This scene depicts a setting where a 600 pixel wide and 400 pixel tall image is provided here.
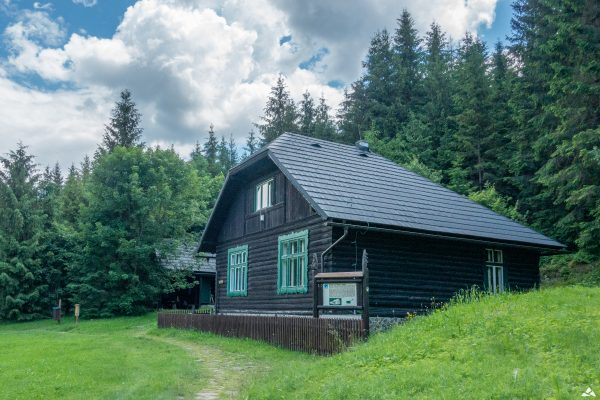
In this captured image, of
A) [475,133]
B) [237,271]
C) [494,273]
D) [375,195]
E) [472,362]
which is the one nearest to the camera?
[472,362]

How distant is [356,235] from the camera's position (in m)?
16.9

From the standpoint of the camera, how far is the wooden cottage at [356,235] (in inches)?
666

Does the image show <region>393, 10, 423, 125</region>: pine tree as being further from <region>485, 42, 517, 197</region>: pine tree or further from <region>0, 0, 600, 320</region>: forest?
<region>485, 42, 517, 197</region>: pine tree

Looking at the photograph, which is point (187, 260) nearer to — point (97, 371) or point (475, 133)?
point (475, 133)

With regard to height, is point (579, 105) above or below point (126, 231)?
above

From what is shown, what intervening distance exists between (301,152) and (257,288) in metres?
5.23

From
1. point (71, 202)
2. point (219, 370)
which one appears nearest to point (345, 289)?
point (219, 370)

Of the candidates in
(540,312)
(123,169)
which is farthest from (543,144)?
(123,169)

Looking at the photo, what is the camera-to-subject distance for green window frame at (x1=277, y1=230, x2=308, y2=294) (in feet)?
58.7

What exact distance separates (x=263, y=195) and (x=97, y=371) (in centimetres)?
1081

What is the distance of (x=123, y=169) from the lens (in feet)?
116

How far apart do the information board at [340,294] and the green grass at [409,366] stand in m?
1.43

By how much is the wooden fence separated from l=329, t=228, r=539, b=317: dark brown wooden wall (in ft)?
8.69

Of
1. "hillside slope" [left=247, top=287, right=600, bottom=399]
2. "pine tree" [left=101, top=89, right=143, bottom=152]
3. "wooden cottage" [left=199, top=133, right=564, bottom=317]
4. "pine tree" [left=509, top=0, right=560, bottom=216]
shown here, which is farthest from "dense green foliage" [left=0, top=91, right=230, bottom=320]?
"hillside slope" [left=247, top=287, right=600, bottom=399]
